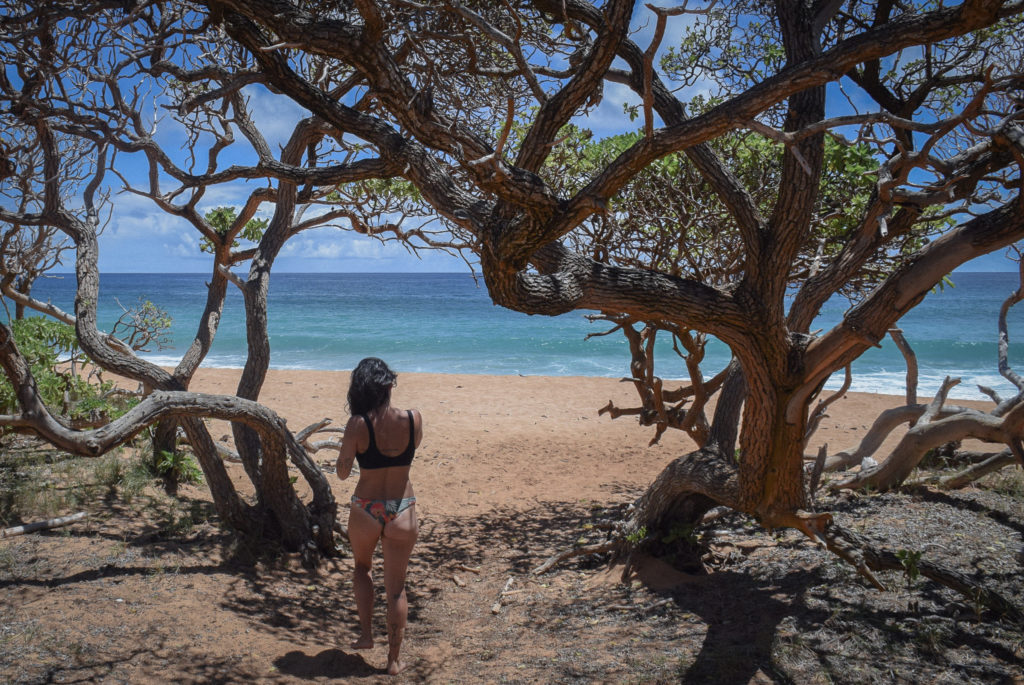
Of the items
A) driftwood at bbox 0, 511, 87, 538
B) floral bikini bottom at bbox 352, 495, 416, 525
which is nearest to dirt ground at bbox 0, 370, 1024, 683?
driftwood at bbox 0, 511, 87, 538

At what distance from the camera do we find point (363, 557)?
399 cm

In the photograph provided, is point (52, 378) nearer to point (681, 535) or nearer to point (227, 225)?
point (227, 225)

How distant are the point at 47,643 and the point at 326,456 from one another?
5817 mm

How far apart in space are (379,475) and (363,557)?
48 centimetres

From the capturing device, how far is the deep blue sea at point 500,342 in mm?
24516

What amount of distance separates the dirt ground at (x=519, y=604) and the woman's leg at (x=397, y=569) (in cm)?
23

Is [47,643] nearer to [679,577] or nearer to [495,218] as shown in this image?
[495,218]

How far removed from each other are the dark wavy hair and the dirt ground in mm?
1411

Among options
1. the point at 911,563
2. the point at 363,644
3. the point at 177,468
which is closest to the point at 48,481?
Answer: the point at 177,468

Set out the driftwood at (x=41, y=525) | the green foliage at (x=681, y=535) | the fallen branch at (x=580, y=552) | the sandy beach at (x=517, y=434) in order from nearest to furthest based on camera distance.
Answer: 1. the green foliage at (x=681, y=535)
2. the driftwood at (x=41, y=525)
3. the fallen branch at (x=580, y=552)
4. the sandy beach at (x=517, y=434)

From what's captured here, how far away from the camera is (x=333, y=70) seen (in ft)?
24.2

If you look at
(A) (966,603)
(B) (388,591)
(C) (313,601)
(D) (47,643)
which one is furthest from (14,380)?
(A) (966,603)

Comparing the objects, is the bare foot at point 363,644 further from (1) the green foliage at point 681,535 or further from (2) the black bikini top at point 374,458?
(1) the green foliage at point 681,535

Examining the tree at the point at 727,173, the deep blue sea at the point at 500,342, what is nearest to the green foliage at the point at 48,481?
the tree at the point at 727,173
